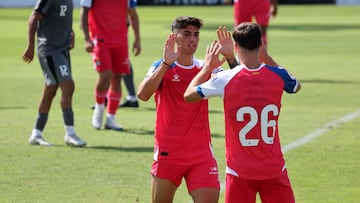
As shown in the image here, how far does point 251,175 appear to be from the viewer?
774 cm

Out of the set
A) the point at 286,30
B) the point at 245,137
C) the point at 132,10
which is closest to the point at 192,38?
the point at 245,137

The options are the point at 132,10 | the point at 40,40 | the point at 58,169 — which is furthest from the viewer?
the point at 132,10

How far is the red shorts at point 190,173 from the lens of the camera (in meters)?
8.59

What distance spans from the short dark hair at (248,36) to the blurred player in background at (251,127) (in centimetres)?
2

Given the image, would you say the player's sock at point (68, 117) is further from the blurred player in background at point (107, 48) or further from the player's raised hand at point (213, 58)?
the player's raised hand at point (213, 58)

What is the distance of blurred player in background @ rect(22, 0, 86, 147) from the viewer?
13.8m

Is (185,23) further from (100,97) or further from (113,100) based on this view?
(113,100)

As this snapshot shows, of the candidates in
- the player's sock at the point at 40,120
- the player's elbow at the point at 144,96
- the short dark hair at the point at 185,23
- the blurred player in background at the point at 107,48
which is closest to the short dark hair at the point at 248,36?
the short dark hair at the point at 185,23

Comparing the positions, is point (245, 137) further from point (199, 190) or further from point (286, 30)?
point (286, 30)

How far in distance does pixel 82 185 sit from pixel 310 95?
9161 millimetres

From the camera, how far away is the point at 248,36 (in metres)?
7.63

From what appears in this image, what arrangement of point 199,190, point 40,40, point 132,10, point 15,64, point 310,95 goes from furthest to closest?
point 15,64
point 310,95
point 132,10
point 40,40
point 199,190

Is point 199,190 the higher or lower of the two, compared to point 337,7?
higher

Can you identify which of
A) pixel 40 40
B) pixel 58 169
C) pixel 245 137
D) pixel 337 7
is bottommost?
pixel 337 7
